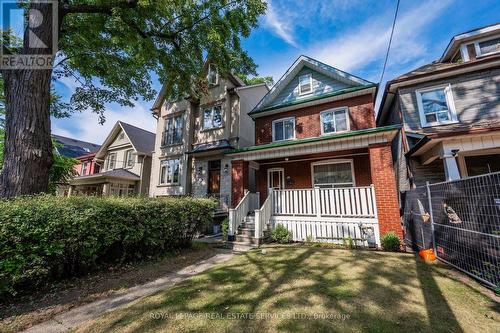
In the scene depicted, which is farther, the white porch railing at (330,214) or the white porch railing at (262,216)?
the white porch railing at (262,216)

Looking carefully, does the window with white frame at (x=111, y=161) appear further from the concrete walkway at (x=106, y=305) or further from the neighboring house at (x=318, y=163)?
the concrete walkway at (x=106, y=305)

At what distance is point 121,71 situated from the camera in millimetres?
11562

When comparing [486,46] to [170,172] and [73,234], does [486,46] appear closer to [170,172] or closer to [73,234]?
[73,234]

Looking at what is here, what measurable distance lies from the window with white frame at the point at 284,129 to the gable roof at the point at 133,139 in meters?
12.1

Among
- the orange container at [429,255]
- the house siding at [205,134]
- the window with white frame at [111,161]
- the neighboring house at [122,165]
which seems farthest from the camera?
the window with white frame at [111,161]

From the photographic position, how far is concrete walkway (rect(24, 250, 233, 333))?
10.2 feet

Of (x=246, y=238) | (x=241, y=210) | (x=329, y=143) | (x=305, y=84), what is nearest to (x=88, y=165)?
(x=241, y=210)

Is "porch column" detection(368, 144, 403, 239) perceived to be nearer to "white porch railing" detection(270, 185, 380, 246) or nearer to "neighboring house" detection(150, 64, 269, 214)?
"white porch railing" detection(270, 185, 380, 246)

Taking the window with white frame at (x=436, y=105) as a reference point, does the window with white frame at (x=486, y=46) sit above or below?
above

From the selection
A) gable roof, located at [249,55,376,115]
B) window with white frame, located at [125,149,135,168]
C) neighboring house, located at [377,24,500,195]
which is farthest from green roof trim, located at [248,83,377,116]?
window with white frame, located at [125,149,135,168]

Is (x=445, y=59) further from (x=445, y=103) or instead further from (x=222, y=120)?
(x=222, y=120)

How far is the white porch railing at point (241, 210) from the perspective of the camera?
29.3 feet

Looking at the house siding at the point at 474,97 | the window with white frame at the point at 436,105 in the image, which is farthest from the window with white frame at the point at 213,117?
the window with white frame at the point at 436,105

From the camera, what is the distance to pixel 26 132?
572cm
